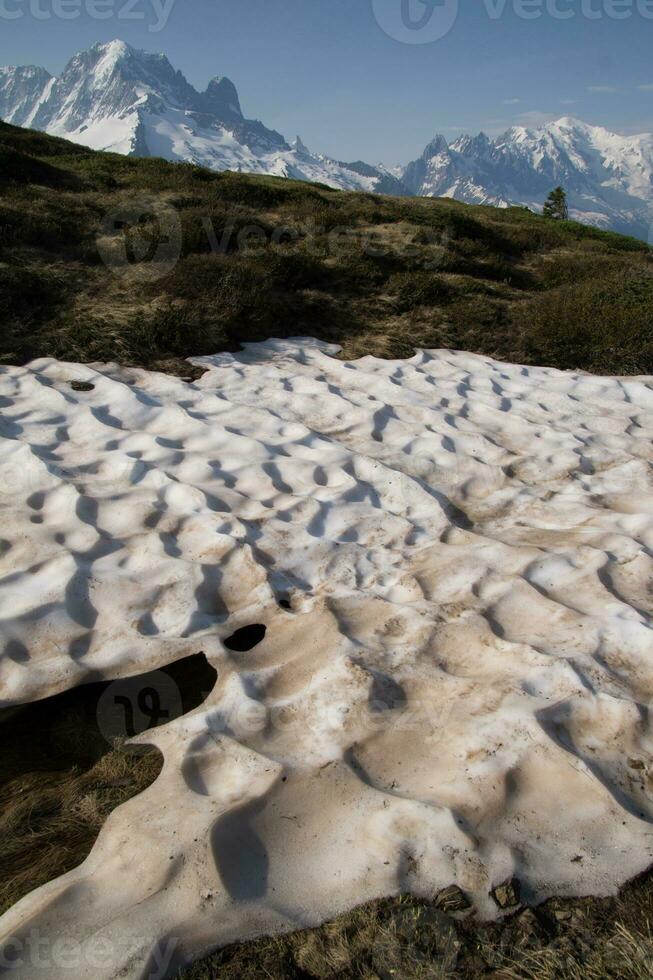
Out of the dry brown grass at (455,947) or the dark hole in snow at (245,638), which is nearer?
the dry brown grass at (455,947)

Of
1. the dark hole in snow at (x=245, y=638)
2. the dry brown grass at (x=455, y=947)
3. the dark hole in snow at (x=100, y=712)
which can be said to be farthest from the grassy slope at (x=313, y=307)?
the dark hole in snow at (x=245, y=638)

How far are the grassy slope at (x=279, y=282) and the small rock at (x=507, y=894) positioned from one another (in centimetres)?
782

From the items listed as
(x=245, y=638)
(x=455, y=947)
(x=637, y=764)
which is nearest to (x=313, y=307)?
(x=245, y=638)

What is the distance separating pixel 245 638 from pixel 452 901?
7.33 ft

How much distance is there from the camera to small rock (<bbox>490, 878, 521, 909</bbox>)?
2670 millimetres

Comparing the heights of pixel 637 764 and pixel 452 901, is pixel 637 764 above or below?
above

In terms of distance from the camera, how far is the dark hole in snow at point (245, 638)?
4379 mm

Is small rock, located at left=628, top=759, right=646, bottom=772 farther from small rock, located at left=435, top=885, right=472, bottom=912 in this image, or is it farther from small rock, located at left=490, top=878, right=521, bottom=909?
small rock, located at left=435, top=885, right=472, bottom=912

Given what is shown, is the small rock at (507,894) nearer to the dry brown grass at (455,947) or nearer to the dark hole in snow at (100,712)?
the dry brown grass at (455,947)

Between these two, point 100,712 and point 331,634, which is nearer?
point 100,712

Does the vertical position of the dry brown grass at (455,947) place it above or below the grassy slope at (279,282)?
below

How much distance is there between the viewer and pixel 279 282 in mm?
11688

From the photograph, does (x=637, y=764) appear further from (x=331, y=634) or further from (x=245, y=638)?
(x=245, y=638)

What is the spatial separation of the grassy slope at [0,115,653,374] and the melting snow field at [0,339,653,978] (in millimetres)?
1763
